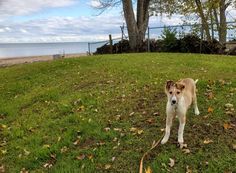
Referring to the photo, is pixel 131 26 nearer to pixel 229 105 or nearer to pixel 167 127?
pixel 229 105

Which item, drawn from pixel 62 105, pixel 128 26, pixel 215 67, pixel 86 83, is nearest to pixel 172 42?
pixel 128 26

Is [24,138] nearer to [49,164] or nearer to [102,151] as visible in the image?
[49,164]

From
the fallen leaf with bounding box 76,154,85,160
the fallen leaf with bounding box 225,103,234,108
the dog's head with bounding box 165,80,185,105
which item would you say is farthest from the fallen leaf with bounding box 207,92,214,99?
the fallen leaf with bounding box 76,154,85,160

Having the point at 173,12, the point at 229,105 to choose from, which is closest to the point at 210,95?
the point at 229,105

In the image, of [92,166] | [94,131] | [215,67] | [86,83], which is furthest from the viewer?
[215,67]

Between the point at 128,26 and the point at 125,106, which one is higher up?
the point at 128,26

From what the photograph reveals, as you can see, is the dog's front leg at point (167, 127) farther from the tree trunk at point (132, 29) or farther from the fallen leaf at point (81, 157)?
the tree trunk at point (132, 29)

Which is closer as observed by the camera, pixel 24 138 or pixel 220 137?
pixel 220 137

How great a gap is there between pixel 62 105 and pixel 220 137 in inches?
176

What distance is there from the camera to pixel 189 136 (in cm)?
667

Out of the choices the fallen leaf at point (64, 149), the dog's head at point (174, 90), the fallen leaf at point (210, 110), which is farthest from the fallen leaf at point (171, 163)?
the fallen leaf at point (64, 149)

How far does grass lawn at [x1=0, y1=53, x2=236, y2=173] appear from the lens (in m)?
6.26

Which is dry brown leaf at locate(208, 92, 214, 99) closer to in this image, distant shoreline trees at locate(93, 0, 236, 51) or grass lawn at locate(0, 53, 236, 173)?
grass lawn at locate(0, 53, 236, 173)

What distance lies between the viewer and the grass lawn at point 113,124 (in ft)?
20.5
